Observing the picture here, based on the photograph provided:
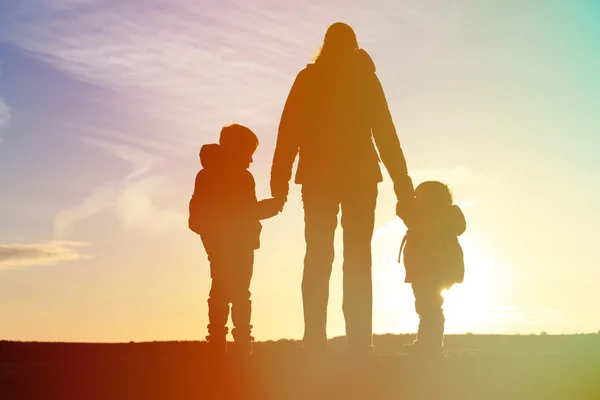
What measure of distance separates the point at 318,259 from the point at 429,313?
8.34 ft

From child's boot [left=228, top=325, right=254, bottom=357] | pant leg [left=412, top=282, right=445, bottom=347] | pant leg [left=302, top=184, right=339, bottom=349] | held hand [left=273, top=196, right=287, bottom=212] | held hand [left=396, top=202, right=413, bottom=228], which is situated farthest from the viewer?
pant leg [left=412, top=282, right=445, bottom=347]

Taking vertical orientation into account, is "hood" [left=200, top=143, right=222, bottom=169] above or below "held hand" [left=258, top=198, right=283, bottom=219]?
above

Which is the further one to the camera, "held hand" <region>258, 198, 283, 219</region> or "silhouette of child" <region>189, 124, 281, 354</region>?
"silhouette of child" <region>189, 124, 281, 354</region>

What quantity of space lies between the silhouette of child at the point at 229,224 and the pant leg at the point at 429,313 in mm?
2638

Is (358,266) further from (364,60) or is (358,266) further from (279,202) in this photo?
(364,60)

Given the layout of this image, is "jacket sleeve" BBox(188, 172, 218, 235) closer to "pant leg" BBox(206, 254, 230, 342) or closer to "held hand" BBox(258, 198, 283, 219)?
"pant leg" BBox(206, 254, 230, 342)

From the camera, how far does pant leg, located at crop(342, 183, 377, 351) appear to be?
11219 mm

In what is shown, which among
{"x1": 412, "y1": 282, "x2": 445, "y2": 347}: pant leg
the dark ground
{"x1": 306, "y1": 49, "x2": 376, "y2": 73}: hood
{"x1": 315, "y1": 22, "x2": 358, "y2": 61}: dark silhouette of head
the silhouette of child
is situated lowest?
the dark ground

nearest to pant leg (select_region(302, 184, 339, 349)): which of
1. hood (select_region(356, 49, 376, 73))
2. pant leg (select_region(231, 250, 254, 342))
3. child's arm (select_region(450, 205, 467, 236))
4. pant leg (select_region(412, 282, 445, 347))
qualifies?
pant leg (select_region(231, 250, 254, 342))

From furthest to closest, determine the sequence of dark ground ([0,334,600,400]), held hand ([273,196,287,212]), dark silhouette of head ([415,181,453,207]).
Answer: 1. dark silhouette of head ([415,181,453,207])
2. held hand ([273,196,287,212])
3. dark ground ([0,334,600,400])

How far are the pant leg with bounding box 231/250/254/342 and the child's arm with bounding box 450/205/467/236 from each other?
126 inches

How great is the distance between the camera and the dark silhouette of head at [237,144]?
41.1 feet

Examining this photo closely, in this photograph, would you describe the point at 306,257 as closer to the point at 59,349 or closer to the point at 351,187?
the point at 351,187

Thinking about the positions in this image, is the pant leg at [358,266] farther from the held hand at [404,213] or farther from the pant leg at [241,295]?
the pant leg at [241,295]
